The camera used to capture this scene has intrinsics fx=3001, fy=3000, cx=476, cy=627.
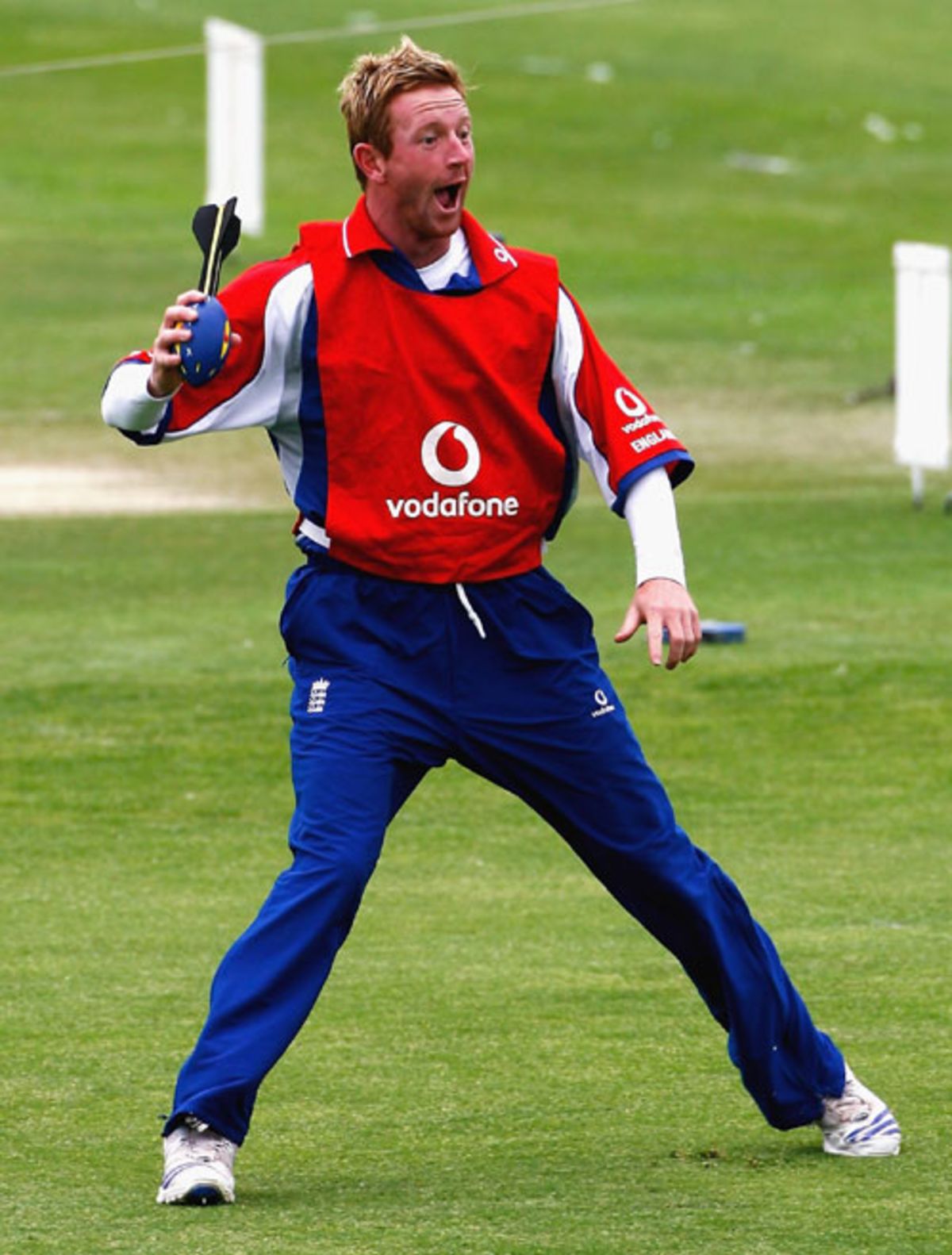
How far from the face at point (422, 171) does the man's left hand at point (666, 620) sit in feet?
2.40

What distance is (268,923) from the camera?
17.1ft

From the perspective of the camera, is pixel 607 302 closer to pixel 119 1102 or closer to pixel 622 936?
pixel 622 936

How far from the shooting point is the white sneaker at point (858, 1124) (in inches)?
219

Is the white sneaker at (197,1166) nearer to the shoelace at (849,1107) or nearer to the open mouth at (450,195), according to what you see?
the shoelace at (849,1107)

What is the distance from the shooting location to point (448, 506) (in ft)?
17.6

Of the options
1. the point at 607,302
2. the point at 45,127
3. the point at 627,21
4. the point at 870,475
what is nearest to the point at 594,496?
the point at 870,475

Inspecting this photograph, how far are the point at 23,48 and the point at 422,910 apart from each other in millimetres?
27240

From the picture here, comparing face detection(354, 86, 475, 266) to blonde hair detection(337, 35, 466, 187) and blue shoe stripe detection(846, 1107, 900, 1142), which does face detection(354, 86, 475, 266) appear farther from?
blue shoe stripe detection(846, 1107, 900, 1142)

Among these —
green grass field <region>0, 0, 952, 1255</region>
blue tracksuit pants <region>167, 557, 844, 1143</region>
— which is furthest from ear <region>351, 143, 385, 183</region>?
green grass field <region>0, 0, 952, 1255</region>

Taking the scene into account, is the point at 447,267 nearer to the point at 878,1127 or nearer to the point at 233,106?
the point at 878,1127

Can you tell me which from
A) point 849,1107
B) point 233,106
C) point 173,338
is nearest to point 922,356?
point 233,106

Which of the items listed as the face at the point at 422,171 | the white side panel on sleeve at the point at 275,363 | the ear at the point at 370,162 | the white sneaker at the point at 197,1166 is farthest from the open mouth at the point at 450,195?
the white sneaker at the point at 197,1166

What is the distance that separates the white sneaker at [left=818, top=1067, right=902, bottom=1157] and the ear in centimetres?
188

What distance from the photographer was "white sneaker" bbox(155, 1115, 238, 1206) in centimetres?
515
